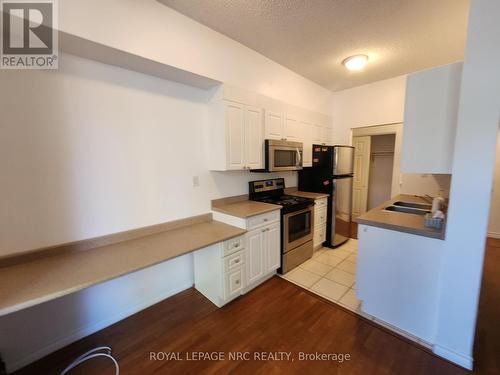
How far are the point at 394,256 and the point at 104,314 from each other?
102 inches

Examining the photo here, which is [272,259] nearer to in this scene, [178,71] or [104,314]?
[104,314]

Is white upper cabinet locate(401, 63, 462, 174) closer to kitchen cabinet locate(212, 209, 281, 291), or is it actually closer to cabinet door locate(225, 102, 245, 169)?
kitchen cabinet locate(212, 209, 281, 291)

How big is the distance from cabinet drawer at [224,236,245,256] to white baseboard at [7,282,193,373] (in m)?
0.85

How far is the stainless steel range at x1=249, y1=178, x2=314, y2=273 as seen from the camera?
272cm

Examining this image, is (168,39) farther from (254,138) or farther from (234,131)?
(254,138)

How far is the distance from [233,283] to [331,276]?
1328mm

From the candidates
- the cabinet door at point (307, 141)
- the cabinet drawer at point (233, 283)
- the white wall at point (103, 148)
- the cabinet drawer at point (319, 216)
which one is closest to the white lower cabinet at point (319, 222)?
the cabinet drawer at point (319, 216)

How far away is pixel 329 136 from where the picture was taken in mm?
4055

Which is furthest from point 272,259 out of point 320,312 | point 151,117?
point 151,117

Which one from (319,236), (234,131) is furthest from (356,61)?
(319,236)

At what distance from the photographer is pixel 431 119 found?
1651 mm

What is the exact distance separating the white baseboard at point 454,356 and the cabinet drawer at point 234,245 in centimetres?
173

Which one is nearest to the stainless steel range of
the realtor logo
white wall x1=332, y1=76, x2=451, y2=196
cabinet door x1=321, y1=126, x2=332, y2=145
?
cabinet door x1=321, y1=126, x2=332, y2=145

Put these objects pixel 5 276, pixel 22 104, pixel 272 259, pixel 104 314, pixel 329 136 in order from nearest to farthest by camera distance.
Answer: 1. pixel 5 276
2. pixel 22 104
3. pixel 104 314
4. pixel 272 259
5. pixel 329 136
